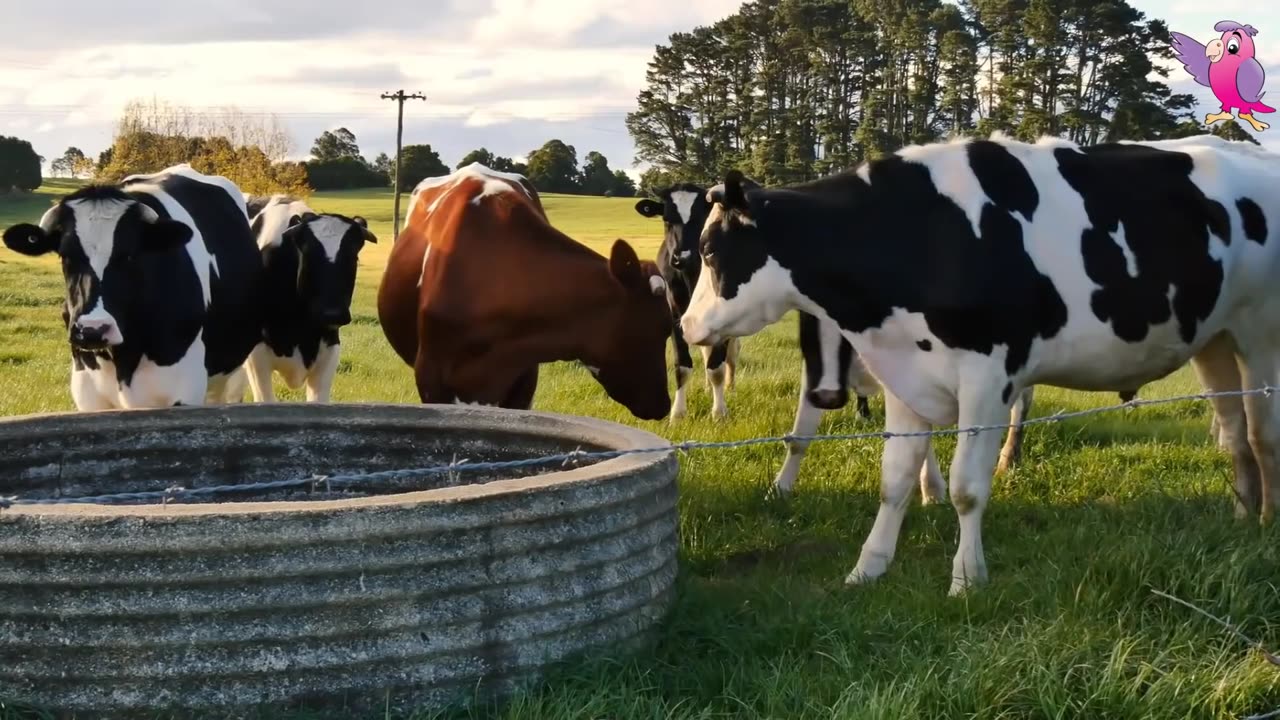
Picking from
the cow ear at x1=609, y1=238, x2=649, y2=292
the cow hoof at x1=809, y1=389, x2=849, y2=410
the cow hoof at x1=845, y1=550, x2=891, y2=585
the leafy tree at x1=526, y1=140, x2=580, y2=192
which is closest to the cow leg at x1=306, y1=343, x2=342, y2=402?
the cow ear at x1=609, y1=238, x2=649, y2=292

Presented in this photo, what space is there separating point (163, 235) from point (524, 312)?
5.86 feet

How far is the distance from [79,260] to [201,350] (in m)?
0.90

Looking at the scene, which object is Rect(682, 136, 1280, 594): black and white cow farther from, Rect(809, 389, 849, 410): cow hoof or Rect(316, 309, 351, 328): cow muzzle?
Rect(316, 309, 351, 328): cow muzzle

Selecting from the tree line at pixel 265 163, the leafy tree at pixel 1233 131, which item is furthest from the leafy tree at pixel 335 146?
the leafy tree at pixel 1233 131

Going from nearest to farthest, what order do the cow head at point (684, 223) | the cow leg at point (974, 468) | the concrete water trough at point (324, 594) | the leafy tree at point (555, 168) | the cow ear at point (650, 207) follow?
1. the concrete water trough at point (324, 594)
2. the cow leg at point (974, 468)
3. the cow head at point (684, 223)
4. the cow ear at point (650, 207)
5. the leafy tree at point (555, 168)

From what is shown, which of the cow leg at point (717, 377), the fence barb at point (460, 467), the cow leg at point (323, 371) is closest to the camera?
the fence barb at point (460, 467)

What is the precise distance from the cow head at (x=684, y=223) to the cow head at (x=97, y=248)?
165 inches

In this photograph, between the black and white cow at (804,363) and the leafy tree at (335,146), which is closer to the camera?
the black and white cow at (804,363)

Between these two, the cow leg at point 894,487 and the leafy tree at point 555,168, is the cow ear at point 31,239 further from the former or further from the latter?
the leafy tree at point 555,168

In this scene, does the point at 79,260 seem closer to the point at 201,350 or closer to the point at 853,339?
the point at 201,350

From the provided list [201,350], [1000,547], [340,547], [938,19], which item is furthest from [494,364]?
[938,19]

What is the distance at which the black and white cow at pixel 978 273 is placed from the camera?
5.28 metres

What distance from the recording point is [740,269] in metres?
5.49

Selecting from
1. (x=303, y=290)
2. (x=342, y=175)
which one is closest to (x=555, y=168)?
(x=342, y=175)
